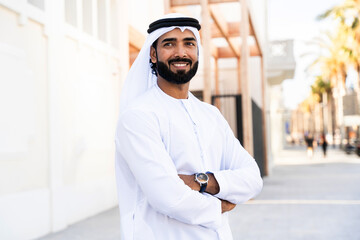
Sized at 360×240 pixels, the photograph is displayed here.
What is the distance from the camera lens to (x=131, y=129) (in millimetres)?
1900

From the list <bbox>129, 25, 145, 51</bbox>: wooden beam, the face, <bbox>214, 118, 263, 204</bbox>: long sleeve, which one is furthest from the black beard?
<bbox>129, 25, 145, 51</bbox>: wooden beam

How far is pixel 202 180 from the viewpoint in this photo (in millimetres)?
1964

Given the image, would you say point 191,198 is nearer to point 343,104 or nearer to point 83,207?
point 83,207

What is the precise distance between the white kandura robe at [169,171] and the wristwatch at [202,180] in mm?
39

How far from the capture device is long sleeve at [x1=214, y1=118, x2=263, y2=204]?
6.69 feet

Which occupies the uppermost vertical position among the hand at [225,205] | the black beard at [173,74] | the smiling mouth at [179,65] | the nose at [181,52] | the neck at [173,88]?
the nose at [181,52]

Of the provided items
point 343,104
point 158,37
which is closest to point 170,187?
point 158,37

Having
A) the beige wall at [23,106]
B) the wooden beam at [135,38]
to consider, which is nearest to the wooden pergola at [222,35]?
the wooden beam at [135,38]

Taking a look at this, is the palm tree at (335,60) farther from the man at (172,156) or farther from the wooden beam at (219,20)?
the man at (172,156)

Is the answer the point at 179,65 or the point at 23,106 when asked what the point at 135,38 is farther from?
the point at 179,65

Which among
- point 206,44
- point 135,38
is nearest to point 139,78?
point 206,44

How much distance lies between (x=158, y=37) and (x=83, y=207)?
692 centimetres

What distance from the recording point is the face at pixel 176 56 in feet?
6.79

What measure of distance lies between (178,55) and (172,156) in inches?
17.0
